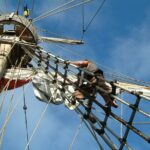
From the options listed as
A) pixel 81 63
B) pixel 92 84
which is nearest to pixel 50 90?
pixel 81 63

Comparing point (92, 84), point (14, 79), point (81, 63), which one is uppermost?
point (81, 63)

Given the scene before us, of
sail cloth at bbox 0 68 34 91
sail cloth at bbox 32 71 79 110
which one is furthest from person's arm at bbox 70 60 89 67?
sail cloth at bbox 0 68 34 91

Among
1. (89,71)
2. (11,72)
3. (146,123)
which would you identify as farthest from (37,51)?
(146,123)

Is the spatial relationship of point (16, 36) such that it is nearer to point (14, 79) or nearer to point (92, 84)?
point (14, 79)

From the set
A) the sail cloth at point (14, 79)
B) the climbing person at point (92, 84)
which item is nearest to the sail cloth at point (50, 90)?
the sail cloth at point (14, 79)

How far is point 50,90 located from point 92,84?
2302 mm

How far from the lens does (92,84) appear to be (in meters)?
10.3

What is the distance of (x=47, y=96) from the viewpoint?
40.4ft

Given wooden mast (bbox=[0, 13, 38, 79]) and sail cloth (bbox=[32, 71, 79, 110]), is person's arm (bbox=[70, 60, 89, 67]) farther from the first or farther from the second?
wooden mast (bbox=[0, 13, 38, 79])

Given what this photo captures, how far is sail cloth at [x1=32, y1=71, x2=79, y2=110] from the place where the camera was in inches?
476

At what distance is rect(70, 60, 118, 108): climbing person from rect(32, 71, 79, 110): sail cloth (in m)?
0.83

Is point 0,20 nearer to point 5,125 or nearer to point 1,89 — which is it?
point 1,89

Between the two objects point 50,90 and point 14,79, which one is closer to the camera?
point 50,90

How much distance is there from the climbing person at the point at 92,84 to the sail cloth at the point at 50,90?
2.73 ft
